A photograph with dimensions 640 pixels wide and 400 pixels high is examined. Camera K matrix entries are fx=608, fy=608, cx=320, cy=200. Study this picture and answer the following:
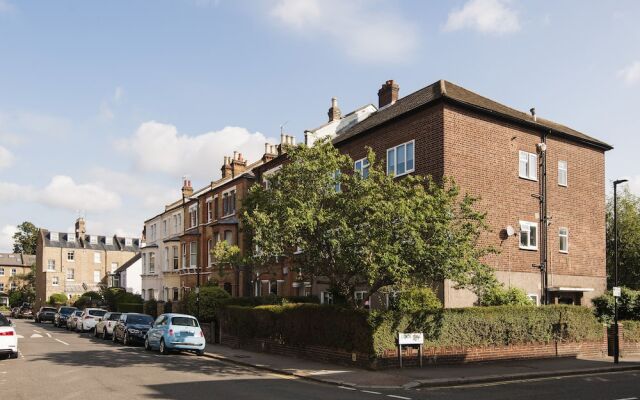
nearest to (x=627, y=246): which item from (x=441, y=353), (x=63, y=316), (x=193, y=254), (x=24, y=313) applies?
(x=441, y=353)

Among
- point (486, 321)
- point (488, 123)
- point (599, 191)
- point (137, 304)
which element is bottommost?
point (137, 304)

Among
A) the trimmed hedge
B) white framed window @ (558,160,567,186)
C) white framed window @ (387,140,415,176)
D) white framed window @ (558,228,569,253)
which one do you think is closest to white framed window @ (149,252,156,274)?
the trimmed hedge

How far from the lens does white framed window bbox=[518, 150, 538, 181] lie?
28.1m

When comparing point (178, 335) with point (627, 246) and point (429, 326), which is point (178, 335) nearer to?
point (429, 326)

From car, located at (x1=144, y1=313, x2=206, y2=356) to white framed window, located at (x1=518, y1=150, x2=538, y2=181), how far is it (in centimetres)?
1605

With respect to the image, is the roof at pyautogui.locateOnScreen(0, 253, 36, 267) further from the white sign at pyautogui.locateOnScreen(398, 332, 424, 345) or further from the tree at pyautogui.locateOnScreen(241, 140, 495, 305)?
the white sign at pyautogui.locateOnScreen(398, 332, 424, 345)

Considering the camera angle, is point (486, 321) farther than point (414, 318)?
Yes

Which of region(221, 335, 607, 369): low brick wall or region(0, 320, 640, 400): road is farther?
region(221, 335, 607, 369): low brick wall

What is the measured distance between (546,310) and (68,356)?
18.3 m

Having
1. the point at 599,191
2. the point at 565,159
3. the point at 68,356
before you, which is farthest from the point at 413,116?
the point at 68,356

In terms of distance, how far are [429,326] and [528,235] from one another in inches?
386

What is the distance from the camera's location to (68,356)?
22797 millimetres

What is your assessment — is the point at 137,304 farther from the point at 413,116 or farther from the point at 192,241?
the point at 413,116

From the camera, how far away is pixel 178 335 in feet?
80.6
